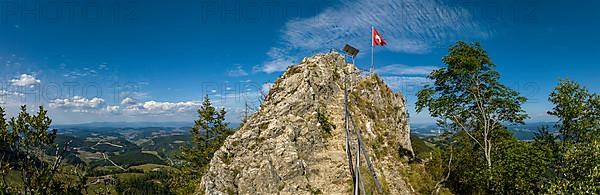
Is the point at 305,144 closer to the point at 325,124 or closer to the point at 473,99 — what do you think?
the point at 325,124

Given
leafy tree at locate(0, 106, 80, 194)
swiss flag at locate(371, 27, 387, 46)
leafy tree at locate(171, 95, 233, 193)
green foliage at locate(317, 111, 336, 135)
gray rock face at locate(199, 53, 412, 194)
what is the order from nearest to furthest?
leafy tree at locate(0, 106, 80, 194) < gray rock face at locate(199, 53, 412, 194) < green foliage at locate(317, 111, 336, 135) < swiss flag at locate(371, 27, 387, 46) < leafy tree at locate(171, 95, 233, 193)

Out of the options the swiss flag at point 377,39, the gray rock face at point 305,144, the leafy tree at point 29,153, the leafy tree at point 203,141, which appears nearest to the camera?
the leafy tree at point 29,153

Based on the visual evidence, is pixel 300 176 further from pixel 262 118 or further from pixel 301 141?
pixel 262 118

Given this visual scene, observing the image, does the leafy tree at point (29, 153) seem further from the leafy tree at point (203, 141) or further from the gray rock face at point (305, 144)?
the leafy tree at point (203, 141)

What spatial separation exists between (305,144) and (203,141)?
31.4 metres

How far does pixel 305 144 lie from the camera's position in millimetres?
21734

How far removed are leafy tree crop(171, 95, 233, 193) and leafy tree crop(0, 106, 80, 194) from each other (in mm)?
36382

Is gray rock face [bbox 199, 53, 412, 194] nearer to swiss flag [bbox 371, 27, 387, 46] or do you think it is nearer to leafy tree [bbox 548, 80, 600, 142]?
swiss flag [bbox 371, 27, 387, 46]

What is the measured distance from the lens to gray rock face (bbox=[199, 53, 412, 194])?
2045 cm

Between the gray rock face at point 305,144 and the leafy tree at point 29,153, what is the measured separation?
10568 millimetres

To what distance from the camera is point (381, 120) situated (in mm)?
28344

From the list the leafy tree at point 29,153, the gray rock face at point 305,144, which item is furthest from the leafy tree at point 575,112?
the leafy tree at point 29,153

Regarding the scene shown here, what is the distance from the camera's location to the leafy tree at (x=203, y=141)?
4788cm

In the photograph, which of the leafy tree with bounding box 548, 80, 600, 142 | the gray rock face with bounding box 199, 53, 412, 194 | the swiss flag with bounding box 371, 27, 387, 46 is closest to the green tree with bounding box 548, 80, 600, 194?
the leafy tree with bounding box 548, 80, 600, 142
